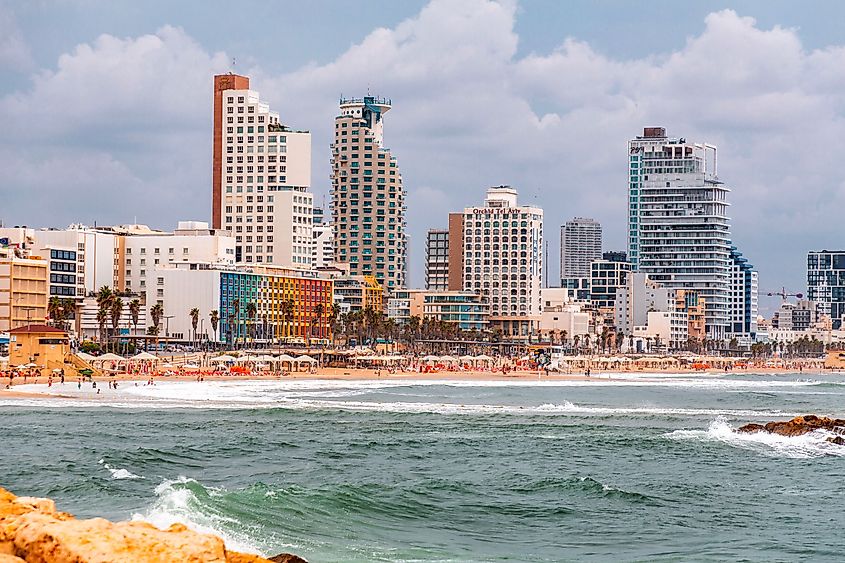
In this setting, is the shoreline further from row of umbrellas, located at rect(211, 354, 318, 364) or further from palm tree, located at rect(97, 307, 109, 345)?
palm tree, located at rect(97, 307, 109, 345)

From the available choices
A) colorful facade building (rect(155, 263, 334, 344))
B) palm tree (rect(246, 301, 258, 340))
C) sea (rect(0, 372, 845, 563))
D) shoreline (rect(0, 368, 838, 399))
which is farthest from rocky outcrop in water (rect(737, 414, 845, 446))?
palm tree (rect(246, 301, 258, 340))

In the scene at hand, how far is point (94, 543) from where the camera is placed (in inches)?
563

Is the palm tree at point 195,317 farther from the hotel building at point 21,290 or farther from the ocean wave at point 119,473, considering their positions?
the ocean wave at point 119,473

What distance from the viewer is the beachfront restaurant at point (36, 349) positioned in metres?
102

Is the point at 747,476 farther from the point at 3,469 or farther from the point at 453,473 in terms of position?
the point at 3,469

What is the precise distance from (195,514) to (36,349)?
7892 centimetres

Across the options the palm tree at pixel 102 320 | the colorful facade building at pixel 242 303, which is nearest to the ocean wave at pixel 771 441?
the palm tree at pixel 102 320

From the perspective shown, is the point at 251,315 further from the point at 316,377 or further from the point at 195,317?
the point at 316,377

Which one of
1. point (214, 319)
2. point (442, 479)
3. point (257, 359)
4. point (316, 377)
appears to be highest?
point (214, 319)

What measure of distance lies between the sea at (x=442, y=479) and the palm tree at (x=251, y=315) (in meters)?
95.4

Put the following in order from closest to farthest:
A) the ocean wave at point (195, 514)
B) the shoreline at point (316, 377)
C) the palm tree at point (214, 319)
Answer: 1. the ocean wave at point (195, 514)
2. the shoreline at point (316, 377)
3. the palm tree at point (214, 319)

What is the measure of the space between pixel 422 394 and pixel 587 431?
37148mm

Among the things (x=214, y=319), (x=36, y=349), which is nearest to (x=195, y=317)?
(x=214, y=319)

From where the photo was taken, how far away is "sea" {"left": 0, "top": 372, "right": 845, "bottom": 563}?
27812mm
